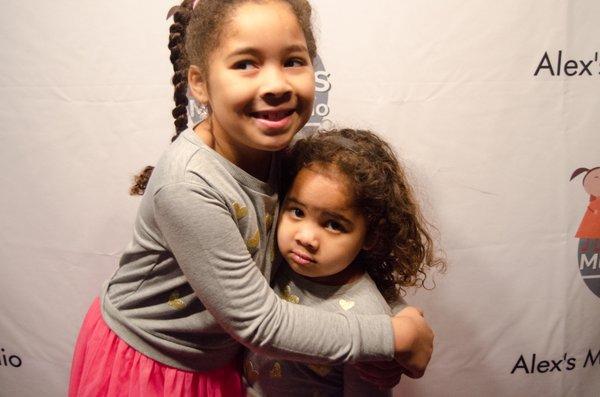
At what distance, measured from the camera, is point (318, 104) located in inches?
38.5

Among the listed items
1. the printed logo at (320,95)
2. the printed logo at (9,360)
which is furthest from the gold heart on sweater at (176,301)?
the printed logo at (9,360)

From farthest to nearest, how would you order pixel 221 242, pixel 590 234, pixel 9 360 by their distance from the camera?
pixel 9 360 < pixel 590 234 < pixel 221 242

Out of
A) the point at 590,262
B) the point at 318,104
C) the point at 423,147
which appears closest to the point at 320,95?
the point at 318,104

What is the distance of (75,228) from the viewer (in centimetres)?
107

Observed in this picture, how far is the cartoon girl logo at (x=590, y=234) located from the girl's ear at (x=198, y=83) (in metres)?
0.83

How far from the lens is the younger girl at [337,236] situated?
695 mm

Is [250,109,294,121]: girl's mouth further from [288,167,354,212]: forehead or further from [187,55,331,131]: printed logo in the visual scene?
[187,55,331,131]: printed logo

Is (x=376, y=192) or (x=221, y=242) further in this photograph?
(x=376, y=192)

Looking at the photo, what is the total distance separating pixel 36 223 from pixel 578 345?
131cm

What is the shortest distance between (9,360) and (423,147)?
44.6 inches

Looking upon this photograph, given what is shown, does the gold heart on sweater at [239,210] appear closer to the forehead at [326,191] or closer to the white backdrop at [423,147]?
the forehead at [326,191]

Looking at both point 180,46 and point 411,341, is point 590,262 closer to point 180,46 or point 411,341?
point 411,341

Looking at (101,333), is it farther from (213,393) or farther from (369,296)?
(369,296)

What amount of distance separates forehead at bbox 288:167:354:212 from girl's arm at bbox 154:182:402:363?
13 cm
